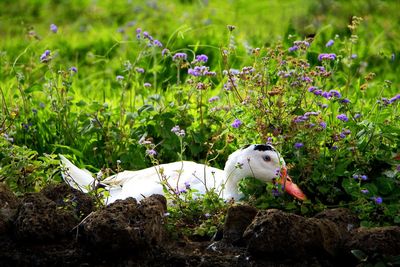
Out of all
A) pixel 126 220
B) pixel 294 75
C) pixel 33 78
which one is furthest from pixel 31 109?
pixel 126 220

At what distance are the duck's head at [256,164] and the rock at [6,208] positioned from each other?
43.9 inches

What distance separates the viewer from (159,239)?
4.48 meters

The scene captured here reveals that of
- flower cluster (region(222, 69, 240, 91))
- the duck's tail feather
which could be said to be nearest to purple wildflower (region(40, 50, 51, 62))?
the duck's tail feather

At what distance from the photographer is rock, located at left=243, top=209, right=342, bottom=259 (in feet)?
14.1

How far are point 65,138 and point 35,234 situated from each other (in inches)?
79.7

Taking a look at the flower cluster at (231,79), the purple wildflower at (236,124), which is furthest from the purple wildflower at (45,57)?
the purple wildflower at (236,124)

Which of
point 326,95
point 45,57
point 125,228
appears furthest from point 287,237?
point 45,57

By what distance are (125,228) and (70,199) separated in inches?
18.2

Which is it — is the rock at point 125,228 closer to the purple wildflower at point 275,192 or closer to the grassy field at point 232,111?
the grassy field at point 232,111

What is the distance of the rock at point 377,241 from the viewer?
14.1 feet

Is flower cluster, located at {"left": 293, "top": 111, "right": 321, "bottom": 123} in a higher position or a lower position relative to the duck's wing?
higher

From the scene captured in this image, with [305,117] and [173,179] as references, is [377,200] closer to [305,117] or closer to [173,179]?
[305,117]

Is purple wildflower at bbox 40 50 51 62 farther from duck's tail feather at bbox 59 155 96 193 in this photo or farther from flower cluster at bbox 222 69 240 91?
flower cluster at bbox 222 69 240 91

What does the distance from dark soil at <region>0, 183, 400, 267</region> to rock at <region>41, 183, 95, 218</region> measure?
0.04 meters
